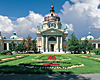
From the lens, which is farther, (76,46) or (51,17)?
(51,17)

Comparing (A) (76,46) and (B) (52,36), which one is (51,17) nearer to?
(B) (52,36)

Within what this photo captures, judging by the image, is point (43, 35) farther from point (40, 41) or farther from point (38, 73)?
point (38, 73)

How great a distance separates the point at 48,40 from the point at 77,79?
182 ft

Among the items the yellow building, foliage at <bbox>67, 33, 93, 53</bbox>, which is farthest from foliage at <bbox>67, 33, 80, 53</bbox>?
the yellow building

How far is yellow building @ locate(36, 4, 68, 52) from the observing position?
2475 inches

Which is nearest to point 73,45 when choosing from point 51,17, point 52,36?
point 52,36

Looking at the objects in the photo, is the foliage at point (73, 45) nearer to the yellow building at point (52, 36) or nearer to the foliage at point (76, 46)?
the foliage at point (76, 46)

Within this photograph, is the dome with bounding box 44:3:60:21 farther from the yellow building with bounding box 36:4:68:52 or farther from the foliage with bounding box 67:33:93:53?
the foliage with bounding box 67:33:93:53

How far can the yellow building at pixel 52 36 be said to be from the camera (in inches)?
2475

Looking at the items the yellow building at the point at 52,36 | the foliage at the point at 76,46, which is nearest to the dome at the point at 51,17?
the yellow building at the point at 52,36

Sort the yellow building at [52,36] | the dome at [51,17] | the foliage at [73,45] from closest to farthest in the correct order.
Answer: the foliage at [73,45], the yellow building at [52,36], the dome at [51,17]

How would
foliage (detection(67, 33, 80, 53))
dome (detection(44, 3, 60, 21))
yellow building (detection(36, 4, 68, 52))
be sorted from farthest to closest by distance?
dome (detection(44, 3, 60, 21)), yellow building (detection(36, 4, 68, 52)), foliage (detection(67, 33, 80, 53))

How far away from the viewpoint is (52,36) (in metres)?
64.6

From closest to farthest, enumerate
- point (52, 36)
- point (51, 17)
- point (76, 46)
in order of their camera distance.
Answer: point (76, 46), point (52, 36), point (51, 17)
